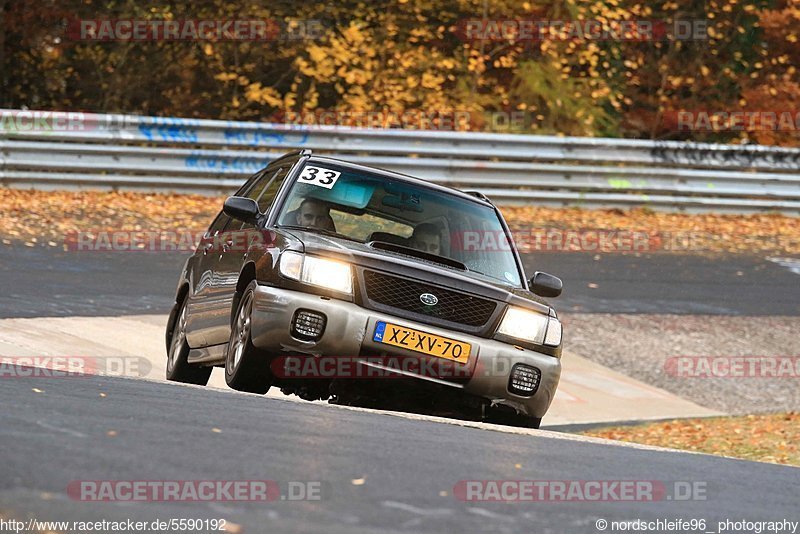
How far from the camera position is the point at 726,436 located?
10.9 metres

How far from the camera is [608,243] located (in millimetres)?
19281

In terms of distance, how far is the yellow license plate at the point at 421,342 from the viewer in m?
7.84

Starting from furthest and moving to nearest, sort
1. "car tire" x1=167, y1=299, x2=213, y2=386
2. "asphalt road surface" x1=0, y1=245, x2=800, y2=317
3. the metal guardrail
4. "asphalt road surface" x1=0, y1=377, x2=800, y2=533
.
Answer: the metal guardrail → "asphalt road surface" x1=0, y1=245, x2=800, y2=317 → "car tire" x1=167, y1=299, x2=213, y2=386 → "asphalt road surface" x1=0, y1=377, x2=800, y2=533

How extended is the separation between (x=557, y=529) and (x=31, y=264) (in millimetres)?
10853

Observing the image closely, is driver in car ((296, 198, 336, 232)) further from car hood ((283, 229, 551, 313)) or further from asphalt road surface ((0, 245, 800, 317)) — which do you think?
asphalt road surface ((0, 245, 800, 317))

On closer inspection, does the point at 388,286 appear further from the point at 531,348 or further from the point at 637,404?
the point at 637,404

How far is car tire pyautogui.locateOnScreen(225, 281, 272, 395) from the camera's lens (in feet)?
26.3

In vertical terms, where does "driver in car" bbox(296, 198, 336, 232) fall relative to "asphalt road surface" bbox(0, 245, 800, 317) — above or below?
above

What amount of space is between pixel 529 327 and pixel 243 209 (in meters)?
1.89

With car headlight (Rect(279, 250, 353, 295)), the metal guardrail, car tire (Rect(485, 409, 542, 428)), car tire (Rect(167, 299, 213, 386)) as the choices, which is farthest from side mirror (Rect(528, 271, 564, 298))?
the metal guardrail

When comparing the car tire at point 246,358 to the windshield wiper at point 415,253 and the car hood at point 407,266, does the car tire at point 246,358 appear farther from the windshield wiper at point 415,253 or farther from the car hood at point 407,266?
the windshield wiper at point 415,253

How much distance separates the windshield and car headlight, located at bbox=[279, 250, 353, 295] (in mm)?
780

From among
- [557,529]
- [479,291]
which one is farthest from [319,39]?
[557,529]

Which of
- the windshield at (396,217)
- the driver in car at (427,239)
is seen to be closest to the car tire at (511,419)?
the windshield at (396,217)
